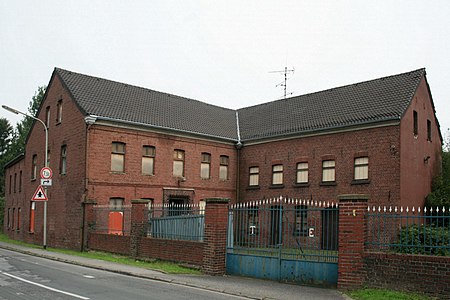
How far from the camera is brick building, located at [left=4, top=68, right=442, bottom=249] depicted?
2428cm

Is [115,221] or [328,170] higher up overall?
[328,170]

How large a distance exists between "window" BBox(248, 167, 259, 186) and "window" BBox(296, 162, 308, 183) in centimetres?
366

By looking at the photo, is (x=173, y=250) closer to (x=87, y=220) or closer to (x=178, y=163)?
(x=87, y=220)

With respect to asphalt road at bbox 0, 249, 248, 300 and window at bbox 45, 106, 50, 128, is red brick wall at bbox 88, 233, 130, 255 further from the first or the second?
window at bbox 45, 106, 50, 128

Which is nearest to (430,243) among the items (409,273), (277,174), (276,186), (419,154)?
(409,273)

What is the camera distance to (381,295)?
11070mm

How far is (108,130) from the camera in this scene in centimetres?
2598

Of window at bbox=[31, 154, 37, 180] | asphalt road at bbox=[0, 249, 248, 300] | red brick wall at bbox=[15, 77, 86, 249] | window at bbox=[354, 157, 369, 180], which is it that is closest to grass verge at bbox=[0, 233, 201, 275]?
asphalt road at bbox=[0, 249, 248, 300]

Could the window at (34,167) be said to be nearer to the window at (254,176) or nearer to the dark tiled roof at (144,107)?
the dark tiled roof at (144,107)

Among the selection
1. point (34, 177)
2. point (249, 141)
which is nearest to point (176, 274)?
point (249, 141)

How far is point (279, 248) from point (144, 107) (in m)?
18.0

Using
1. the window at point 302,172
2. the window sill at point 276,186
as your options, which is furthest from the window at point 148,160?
the window at point 302,172

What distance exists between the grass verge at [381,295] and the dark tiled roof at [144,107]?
1800 cm

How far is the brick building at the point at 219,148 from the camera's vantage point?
79.7ft
